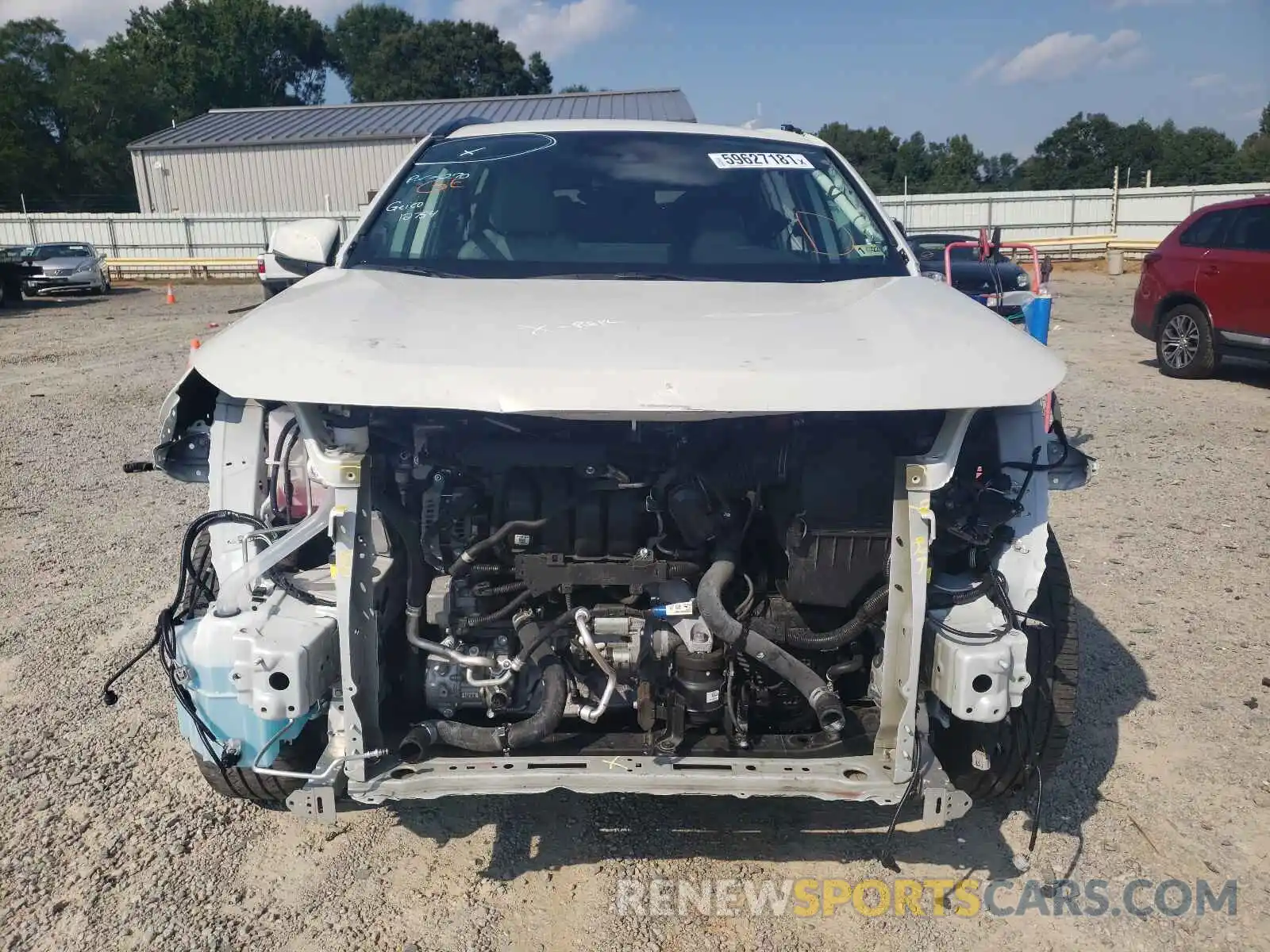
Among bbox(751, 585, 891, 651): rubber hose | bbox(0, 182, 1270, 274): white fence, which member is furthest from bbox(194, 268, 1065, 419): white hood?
bbox(0, 182, 1270, 274): white fence

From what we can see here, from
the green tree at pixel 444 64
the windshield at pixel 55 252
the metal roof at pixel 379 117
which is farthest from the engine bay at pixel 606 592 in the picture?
the green tree at pixel 444 64

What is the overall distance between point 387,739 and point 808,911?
121 centimetres

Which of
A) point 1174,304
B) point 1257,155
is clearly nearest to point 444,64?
point 1257,155

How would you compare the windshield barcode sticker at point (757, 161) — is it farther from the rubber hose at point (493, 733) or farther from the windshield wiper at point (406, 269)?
the rubber hose at point (493, 733)

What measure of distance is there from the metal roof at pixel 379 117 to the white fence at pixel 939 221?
15.8ft

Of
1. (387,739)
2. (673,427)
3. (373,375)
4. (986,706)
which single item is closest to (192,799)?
(387,739)

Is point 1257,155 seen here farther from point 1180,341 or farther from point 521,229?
point 521,229

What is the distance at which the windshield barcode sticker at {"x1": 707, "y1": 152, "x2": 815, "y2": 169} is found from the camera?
142 inches

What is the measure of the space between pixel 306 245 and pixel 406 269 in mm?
516

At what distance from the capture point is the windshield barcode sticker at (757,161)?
3.61m

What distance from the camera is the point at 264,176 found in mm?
33438

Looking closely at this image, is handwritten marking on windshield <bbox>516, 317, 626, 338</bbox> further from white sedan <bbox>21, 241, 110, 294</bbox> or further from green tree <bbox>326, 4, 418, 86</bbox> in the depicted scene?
green tree <bbox>326, 4, 418, 86</bbox>

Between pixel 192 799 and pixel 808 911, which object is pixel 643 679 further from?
pixel 192 799

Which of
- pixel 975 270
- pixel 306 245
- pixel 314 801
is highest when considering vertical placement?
A: pixel 306 245
